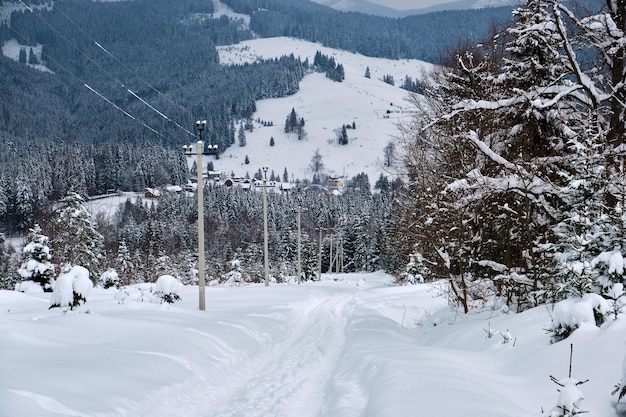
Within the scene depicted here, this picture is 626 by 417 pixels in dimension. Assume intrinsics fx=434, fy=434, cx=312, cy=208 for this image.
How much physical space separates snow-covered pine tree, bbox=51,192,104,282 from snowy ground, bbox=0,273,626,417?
24.8 m

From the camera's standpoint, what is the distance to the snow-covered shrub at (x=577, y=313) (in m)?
5.50

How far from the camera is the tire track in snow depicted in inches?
251

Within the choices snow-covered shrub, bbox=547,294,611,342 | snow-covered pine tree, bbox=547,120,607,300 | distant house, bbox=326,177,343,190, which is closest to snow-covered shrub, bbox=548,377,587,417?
snow-covered shrub, bbox=547,294,611,342

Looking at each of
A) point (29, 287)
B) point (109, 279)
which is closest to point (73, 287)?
point (109, 279)

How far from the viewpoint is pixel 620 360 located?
4434 mm

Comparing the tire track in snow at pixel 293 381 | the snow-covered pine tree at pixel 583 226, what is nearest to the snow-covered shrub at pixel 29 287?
the tire track in snow at pixel 293 381

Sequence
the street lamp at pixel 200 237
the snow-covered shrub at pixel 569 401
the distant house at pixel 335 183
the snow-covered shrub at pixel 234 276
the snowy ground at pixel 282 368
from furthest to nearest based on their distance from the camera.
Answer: the distant house at pixel 335 183, the snow-covered shrub at pixel 234 276, the street lamp at pixel 200 237, the snowy ground at pixel 282 368, the snow-covered shrub at pixel 569 401

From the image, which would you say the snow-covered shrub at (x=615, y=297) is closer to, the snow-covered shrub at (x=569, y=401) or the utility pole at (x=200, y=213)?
the snow-covered shrub at (x=569, y=401)

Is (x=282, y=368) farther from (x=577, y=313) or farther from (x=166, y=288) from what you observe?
(x=166, y=288)

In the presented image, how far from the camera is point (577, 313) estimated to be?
5.61 metres

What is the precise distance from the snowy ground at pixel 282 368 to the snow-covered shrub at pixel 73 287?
324 mm

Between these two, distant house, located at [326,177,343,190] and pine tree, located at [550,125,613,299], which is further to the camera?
distant house, located at [326,177,343,190]

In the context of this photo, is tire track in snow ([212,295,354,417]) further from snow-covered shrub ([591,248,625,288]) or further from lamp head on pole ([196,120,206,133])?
lamp head on pole ([196,120,206,133])

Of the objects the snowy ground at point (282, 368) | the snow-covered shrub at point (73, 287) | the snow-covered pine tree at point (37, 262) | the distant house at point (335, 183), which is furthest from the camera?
the distant house at point (335, 183)
